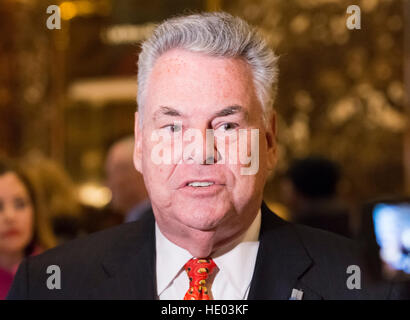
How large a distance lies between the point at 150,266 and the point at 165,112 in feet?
1.02

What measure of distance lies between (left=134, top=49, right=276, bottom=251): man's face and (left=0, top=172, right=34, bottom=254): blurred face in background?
488mm

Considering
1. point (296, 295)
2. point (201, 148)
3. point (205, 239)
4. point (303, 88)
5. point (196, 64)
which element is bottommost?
point (296, 295)

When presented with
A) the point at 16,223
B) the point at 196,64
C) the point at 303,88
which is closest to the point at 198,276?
the point at 196,64

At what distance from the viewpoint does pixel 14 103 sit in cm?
416

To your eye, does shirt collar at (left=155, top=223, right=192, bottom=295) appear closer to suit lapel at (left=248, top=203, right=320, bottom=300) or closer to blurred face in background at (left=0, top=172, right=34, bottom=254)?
suit lapel at (left=248, top=203, right=320, bottom=300)

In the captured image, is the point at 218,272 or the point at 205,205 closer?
the point at 205,205

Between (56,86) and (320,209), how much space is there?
2.75 metres

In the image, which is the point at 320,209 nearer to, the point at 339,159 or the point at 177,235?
the point at 177,235

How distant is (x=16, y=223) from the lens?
1.53m

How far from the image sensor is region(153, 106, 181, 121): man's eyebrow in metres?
1.14

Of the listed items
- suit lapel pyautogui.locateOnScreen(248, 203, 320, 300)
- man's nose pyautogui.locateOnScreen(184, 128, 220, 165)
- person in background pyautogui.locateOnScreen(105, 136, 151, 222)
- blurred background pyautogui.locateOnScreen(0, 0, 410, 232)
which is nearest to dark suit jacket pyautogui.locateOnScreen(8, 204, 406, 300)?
suit lapel pyautogui.locateOnScreen(248, 203, 320, 300)

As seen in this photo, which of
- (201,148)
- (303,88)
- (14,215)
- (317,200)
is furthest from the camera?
(303,88)

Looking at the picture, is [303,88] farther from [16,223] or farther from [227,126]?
[227,126]

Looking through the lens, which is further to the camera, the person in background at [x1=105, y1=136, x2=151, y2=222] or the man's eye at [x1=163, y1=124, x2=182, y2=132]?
the person in background at [x1=105, y1=136, x2=151, y2=222]
